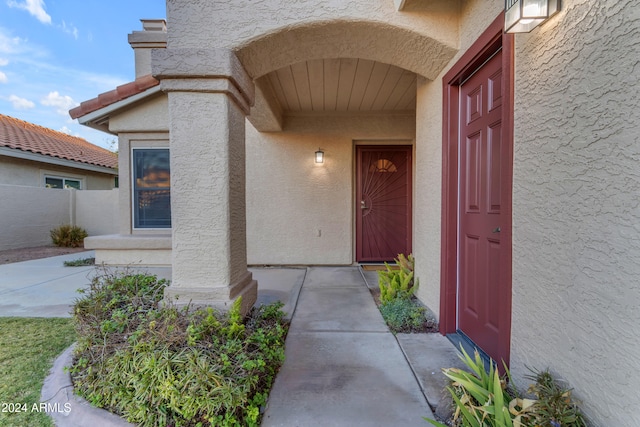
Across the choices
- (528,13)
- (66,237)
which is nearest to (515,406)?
(528,13)

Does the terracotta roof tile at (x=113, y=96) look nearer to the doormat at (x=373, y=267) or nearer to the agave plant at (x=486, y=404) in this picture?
the doormat at (x=373, y=267)

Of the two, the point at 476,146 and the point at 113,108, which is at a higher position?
the point at 113,108

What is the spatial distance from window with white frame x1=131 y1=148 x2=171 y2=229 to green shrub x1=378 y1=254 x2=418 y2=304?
15.5 feet

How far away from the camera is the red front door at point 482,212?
205 cm

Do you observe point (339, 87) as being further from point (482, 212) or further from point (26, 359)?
point (26, 359)

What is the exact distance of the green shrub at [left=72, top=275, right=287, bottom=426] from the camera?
1.53 m

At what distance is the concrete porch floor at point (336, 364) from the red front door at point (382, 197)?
1.83 m

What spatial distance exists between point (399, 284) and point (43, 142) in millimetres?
12965

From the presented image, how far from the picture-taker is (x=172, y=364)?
1.63 metres

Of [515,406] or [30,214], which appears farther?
[30,214]

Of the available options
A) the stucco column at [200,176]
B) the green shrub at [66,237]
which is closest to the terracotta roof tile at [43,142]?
the green shrub at [66,237]

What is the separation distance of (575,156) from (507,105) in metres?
0.63

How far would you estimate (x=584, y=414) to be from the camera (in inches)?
48.5

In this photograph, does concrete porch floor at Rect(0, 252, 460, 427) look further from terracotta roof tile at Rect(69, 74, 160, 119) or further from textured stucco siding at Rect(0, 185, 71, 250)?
textured stucco siding at Rect(0, 185, 71, 250)
